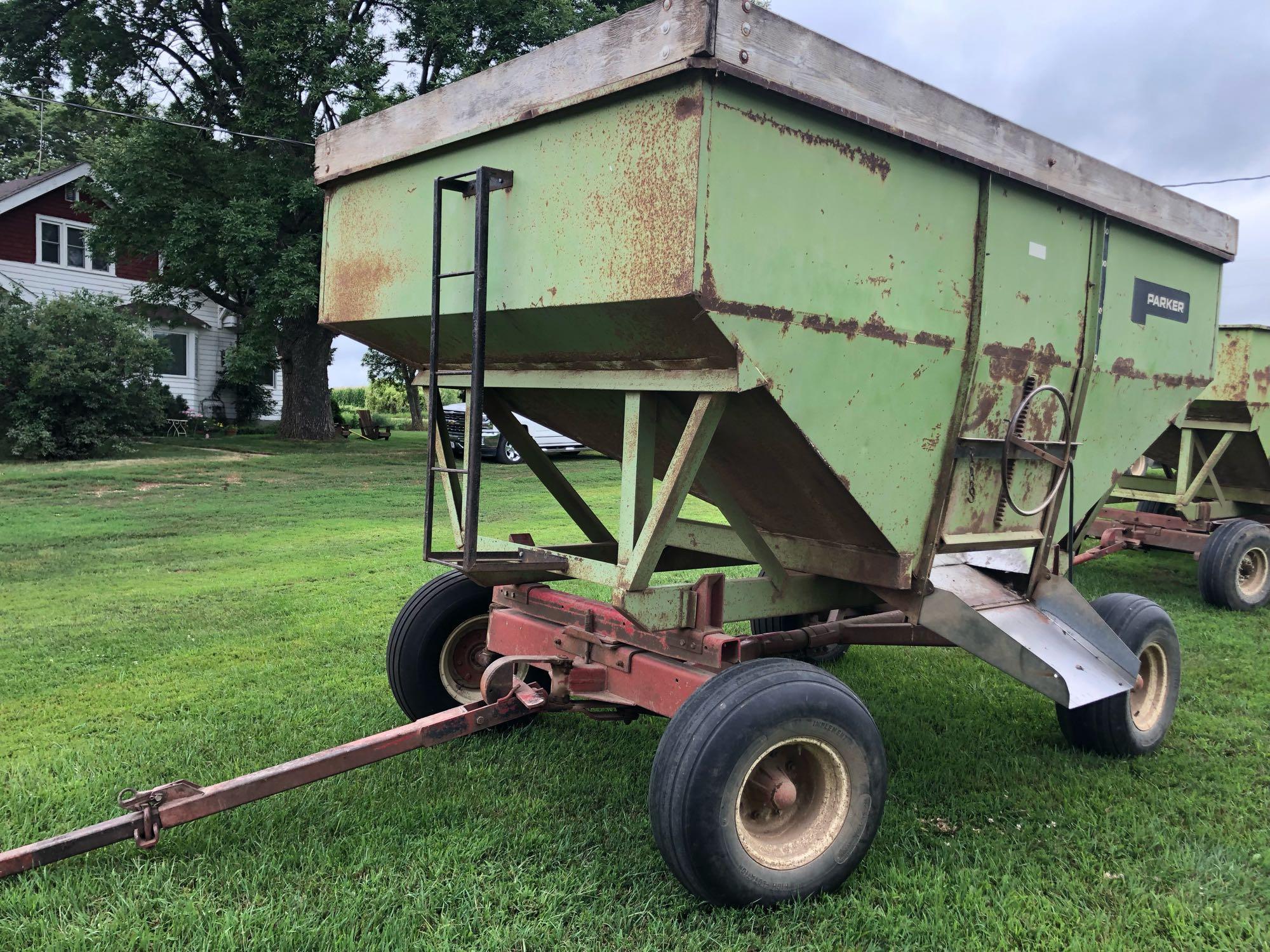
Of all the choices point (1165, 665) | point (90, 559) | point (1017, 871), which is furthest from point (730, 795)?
point (90, 559)

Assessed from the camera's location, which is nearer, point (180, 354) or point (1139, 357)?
point (1139, 357)

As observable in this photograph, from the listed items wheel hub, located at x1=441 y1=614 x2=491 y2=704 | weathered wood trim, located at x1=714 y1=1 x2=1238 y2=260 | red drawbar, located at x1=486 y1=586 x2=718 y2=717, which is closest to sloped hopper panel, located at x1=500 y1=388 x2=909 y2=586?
red drawbar, located at x1=486 y1=586 x2=718 y2=717

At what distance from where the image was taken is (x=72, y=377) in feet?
60.0

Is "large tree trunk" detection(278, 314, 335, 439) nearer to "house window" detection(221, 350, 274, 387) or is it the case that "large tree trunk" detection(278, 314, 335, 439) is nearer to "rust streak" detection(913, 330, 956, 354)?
"house window" detection(221, 350, 274, 387)

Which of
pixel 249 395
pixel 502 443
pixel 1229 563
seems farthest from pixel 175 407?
pixel 1229 563

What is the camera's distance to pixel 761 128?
308 cm

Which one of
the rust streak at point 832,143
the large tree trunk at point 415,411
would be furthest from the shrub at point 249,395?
the rust streak at point 832,143

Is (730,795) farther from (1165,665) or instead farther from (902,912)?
(1165,665)

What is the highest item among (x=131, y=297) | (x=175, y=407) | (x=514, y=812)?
(x=131, y=297)

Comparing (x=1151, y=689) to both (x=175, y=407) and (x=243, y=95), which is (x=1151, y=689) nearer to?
(x=243, y=95)

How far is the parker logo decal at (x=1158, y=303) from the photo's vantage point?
4797 millimetres

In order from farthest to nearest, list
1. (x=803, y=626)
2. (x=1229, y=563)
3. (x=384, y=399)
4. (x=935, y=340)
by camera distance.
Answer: (x=384, y=399) → (x=1229, y=563) → (x=803, y=626) → (x=935, y=340)

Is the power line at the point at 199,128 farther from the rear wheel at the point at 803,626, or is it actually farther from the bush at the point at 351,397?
the bush at the point at 351,397

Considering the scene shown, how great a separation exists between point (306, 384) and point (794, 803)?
882 inches
